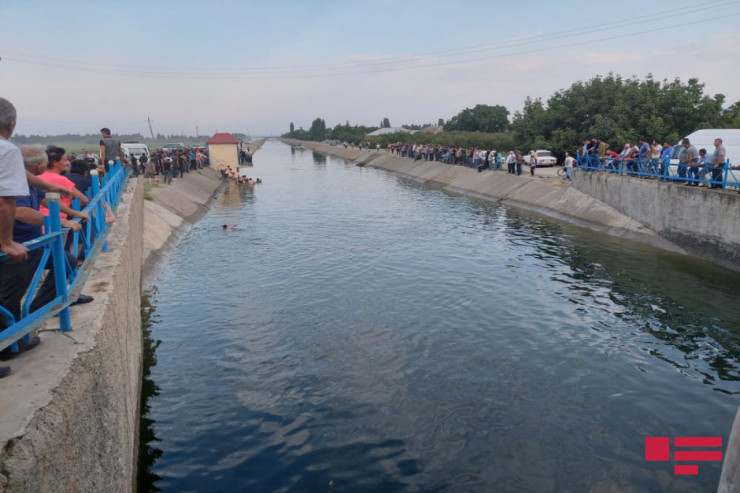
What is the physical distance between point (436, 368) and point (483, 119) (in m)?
89.7

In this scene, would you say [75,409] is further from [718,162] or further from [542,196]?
[542,196]

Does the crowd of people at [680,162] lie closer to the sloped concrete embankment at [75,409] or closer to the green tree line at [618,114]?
the green tree line at [618,114]

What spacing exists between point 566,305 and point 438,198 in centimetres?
2461

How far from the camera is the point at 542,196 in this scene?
101 ft

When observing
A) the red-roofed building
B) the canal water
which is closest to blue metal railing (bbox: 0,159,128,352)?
the canal water

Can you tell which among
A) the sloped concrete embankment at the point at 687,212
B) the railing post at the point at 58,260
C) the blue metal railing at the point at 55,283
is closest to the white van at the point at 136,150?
the sloped concrete embankment at the point at 687,212

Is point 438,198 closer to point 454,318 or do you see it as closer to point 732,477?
point 454,318

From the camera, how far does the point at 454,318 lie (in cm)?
1234

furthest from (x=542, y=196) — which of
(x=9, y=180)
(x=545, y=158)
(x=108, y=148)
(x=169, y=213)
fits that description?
(x=9, y=180)

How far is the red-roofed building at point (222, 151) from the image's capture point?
54969mm

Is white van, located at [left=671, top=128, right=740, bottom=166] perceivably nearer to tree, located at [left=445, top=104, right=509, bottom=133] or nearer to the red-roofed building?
the red-roofed building

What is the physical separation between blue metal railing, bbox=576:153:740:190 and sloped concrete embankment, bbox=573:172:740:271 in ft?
1.15

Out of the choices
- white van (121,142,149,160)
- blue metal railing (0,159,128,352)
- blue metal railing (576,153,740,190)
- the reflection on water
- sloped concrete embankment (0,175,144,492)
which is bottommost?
the reflection on water

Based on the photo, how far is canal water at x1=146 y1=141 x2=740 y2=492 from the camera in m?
6.92
